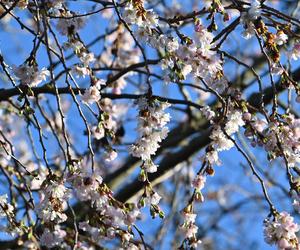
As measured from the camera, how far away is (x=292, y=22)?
2.47 m

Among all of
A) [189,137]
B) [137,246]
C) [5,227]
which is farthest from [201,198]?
[189,137]

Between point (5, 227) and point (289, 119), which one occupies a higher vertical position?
point (5, 227)

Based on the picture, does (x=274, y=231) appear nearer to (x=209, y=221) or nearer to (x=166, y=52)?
(x=166, y=52)

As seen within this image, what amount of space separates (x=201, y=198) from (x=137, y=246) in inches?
11.6

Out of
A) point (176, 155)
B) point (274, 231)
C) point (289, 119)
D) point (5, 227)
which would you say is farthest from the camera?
point (176, 155)

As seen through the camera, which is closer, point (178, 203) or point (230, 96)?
point (230, 96)

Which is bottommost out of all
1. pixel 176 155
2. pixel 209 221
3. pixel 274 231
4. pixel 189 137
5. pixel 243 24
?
pixel 274 231

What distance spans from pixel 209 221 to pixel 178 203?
5.96ft

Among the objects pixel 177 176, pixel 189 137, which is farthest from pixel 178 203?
pixel 189 137

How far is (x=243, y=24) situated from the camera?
2359 mm

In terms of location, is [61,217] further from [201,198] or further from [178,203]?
[178,203]

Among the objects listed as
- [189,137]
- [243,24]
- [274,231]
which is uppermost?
[189,137]

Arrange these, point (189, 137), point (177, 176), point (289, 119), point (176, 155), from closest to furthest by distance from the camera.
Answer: point (289, 119)
point (176, 155)
point (189, 137)
point (177, 176)

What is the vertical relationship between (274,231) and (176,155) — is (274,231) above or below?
below
